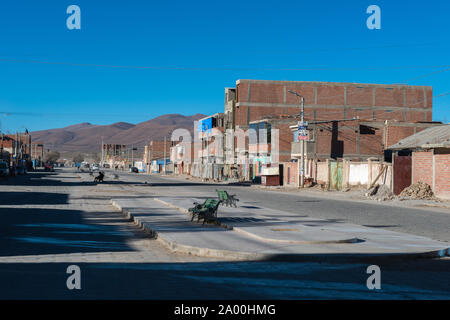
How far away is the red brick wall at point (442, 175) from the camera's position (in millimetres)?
32062

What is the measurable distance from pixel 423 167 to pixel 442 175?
2.09 m

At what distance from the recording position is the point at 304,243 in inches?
497

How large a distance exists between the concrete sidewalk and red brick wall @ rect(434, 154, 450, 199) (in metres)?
16.5

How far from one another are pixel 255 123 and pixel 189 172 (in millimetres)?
38983

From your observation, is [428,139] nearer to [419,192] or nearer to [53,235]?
[419,192]

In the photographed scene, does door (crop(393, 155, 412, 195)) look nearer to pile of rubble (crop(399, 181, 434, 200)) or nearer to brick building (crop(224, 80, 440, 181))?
pile of rubble (crop(399, 181, 434, 200))

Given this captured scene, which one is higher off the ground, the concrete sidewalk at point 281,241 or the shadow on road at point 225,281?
the concrete sidewalk at point 281,241

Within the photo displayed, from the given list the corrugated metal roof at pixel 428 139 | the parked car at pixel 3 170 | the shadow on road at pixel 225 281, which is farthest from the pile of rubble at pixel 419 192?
the parked car at pixel 3 170

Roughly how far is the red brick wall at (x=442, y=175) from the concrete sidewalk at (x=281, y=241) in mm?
16462

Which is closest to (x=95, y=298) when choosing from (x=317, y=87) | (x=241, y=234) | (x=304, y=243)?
(x=304, y=243)

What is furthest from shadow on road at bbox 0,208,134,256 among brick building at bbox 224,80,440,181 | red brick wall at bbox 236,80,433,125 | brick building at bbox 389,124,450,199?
red brick wall at bbox 236,80,433,125

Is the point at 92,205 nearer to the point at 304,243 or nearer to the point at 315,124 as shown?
the point at 304,243

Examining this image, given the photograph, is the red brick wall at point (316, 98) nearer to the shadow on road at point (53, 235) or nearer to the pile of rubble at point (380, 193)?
the pile of rubble at point (380, 193)

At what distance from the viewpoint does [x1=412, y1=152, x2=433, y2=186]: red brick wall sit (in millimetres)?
33938
